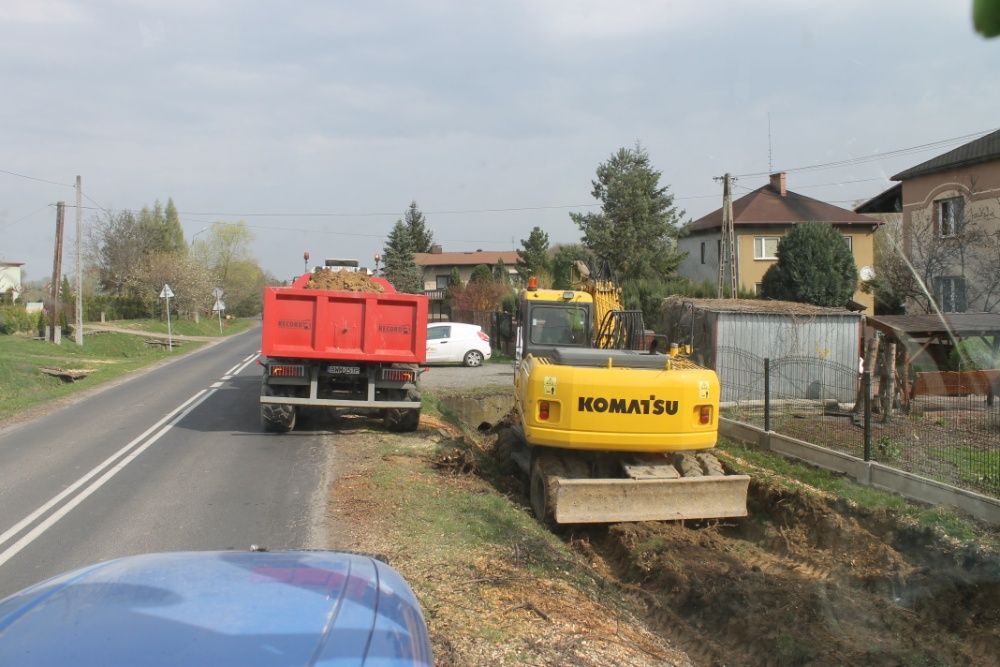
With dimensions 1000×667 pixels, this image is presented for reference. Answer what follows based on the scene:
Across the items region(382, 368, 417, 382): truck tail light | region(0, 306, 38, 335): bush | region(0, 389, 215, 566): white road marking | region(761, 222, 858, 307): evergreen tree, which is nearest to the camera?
region(0, 389, 215, 566): white road marking

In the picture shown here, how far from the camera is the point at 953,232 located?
61.9ft

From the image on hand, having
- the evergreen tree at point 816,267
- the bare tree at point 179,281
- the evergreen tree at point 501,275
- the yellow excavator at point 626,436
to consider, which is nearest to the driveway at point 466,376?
the evergreen tree at point 816,267

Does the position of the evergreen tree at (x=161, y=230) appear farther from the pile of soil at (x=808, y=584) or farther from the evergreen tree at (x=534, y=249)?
the pile of soil at (x=808, y=584)

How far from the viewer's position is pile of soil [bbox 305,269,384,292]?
13.4 m

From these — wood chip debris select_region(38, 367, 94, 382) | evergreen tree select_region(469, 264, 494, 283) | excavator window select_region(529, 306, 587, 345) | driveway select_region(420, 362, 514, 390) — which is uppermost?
evergreen tree select_region(469, 264, 494, 283)

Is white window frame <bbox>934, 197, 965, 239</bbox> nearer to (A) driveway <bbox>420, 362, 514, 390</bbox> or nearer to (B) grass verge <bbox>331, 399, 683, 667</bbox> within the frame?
(A) driveway <bbox>420, 362, 514, 390</bbox>

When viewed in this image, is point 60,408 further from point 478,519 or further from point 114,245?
point 114,245

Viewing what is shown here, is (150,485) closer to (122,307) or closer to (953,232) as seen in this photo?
(953,232)

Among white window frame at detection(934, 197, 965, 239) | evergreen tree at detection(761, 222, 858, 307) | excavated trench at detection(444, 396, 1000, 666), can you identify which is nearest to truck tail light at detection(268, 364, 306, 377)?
excavated trench at detection(444, 396, 1000, 666)

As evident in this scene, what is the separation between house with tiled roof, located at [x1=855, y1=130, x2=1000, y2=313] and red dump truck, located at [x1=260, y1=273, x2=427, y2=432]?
11.5 metres

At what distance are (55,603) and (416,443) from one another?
10.0m

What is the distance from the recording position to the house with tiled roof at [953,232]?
1719 cm

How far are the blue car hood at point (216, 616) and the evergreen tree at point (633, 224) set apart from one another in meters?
38.5

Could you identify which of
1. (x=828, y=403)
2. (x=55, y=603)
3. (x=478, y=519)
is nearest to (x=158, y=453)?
(x=478, y=519)
